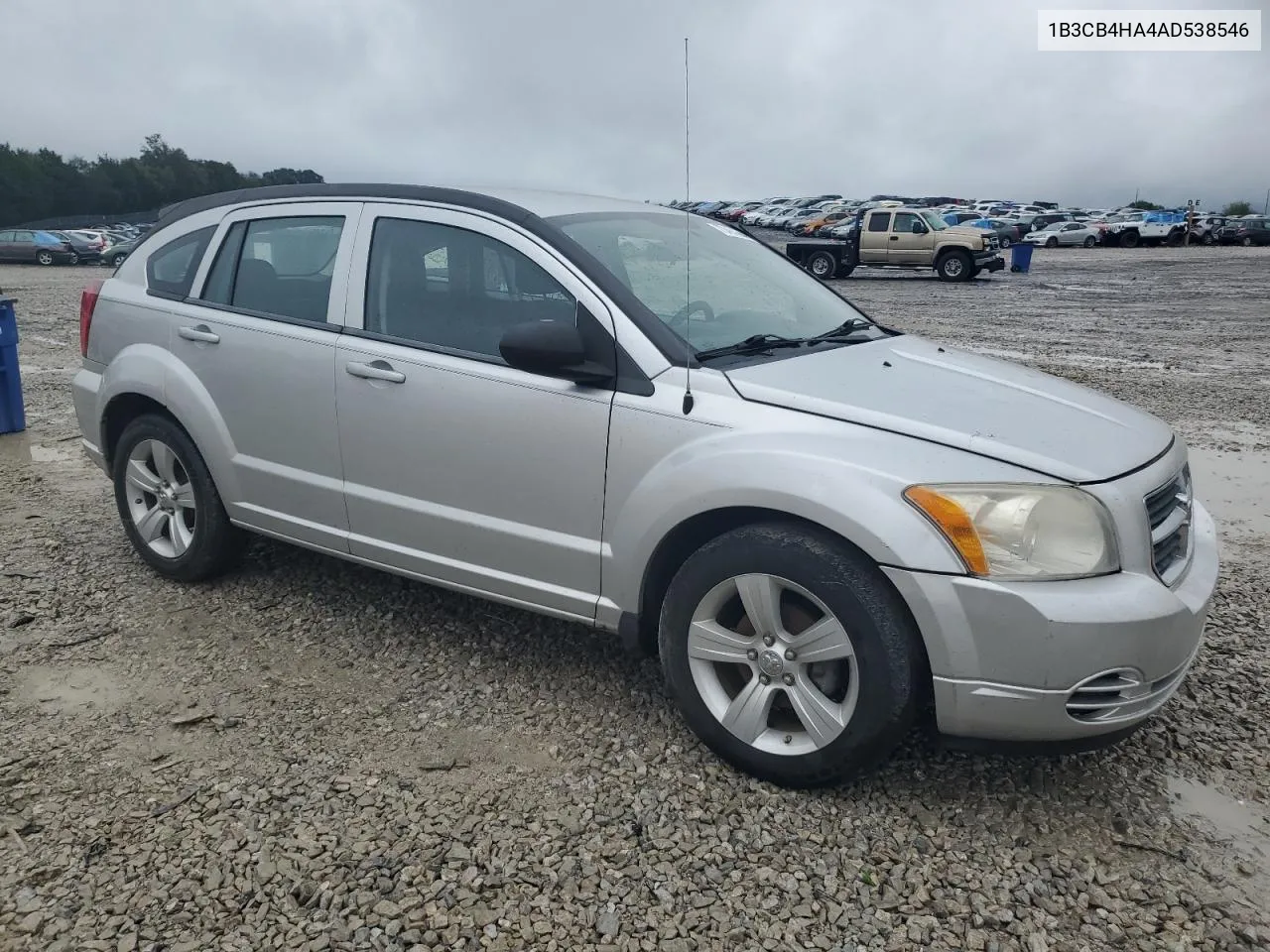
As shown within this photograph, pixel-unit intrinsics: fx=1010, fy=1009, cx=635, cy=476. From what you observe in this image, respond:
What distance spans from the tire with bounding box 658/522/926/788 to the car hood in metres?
0.40

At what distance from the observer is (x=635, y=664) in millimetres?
3797

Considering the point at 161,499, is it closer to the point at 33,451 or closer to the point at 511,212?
the point at 511,212

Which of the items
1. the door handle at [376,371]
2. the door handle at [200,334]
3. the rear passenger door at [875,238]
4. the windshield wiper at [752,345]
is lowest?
the door handle at [376,371]

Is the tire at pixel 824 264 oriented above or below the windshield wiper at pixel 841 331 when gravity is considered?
above

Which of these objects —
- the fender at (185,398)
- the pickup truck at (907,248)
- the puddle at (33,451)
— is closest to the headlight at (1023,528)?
the fender at (185,398)

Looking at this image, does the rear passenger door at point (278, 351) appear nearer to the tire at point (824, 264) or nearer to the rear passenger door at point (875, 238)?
the tire at point (824, 264)

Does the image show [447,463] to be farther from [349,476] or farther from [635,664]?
[635,664]

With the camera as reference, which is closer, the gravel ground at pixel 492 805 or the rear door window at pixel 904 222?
the gravel ground at pixel 492 805

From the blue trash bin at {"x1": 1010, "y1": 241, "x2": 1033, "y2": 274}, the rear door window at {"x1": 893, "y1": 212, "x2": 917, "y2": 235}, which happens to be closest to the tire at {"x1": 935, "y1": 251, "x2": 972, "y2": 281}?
the rear door window at {"x1": 893, "y1": 212, "x2": 917, "y2": 235}

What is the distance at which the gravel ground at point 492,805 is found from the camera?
246cm

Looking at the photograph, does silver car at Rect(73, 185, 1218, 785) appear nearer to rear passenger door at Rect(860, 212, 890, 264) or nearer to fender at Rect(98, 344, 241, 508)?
fender at Rect(98, 344, 241, 508)

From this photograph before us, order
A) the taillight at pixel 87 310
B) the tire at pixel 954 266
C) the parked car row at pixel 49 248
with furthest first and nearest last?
the parked car row at pixel 49 248 < the tire at pixel 954 266 < the taillight at pixel 87 310

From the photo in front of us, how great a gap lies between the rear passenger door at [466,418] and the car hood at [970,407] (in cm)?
63

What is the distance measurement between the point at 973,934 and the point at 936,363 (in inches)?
73.1
